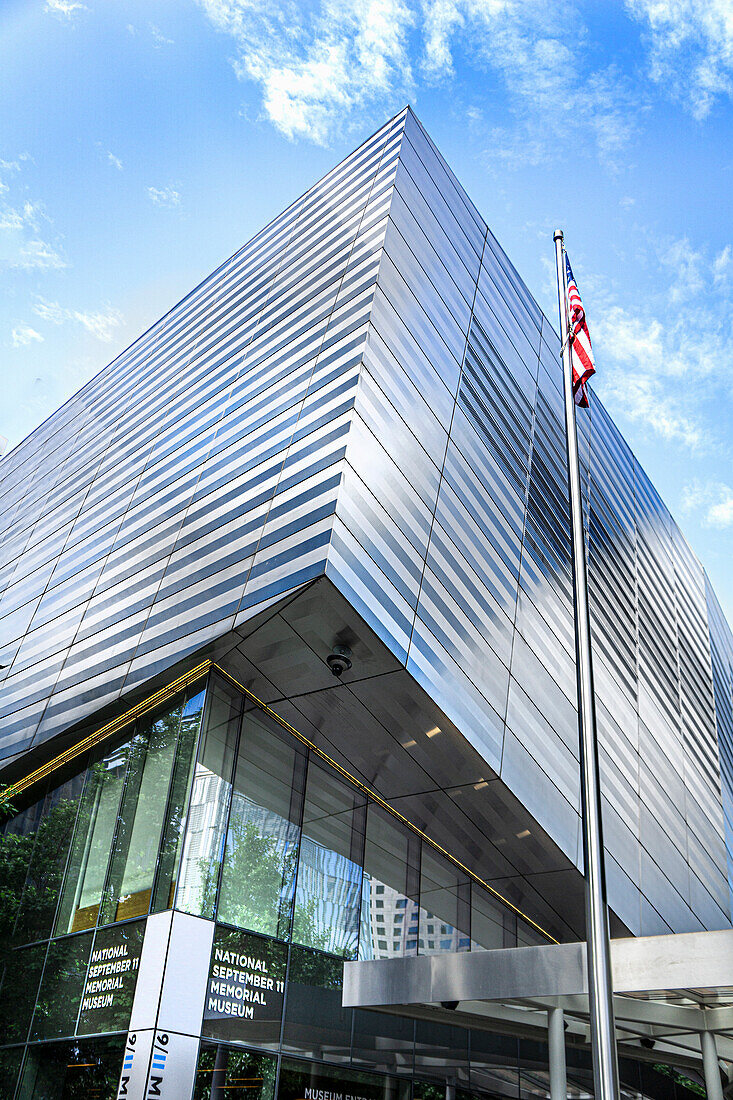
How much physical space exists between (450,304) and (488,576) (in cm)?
768

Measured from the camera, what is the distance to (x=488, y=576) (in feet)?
65.6

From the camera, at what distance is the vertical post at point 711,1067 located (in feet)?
39.3

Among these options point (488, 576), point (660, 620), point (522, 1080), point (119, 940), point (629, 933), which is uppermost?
point (660, 620)

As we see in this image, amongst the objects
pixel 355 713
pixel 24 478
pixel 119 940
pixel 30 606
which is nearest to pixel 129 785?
pixel 119 940

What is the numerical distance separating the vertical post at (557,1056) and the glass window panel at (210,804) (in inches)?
229

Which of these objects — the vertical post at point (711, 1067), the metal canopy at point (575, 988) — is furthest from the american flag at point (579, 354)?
the vertical post at point (711, 1067)

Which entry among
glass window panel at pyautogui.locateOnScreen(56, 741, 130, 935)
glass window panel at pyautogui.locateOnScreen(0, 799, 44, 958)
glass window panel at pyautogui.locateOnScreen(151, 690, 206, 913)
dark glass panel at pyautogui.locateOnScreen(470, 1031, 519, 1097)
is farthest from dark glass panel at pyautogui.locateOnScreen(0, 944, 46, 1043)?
dark glass panel at pyautogui.locateOnScreen(470, 1031, 519, 1097)

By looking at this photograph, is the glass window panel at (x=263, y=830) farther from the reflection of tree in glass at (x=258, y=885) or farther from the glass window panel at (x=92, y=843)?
the glass window panel at (x=92, y=843)

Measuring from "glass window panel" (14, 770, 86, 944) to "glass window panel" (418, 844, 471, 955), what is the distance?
772 cm

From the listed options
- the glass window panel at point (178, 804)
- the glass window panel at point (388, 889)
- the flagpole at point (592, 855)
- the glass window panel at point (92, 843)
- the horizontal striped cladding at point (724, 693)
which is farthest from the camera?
the horizontal striped cladding at point (724, 693)

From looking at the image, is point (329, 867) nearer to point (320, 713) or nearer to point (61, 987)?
point (320, 713)

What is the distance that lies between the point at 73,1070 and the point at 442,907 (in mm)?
8721

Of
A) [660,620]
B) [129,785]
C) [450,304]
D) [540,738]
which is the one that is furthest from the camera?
[660,620]

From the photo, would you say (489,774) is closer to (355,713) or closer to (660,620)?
(355,713)
